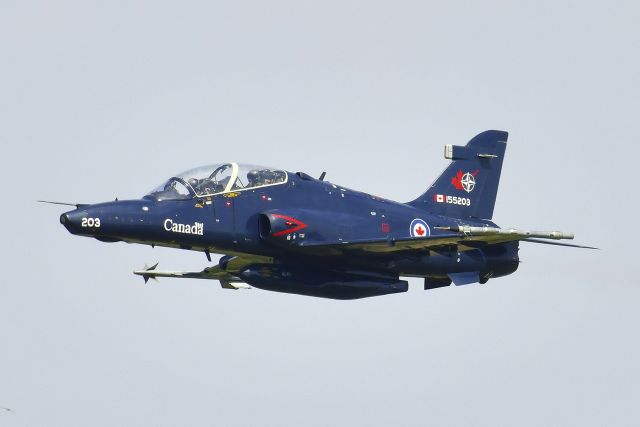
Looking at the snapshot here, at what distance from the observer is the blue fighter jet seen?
35562 mm

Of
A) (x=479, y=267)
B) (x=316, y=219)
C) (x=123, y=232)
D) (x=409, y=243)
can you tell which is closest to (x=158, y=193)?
(x=123, y=232)

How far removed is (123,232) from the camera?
1380 inches

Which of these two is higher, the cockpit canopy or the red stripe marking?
the cockpit canopy

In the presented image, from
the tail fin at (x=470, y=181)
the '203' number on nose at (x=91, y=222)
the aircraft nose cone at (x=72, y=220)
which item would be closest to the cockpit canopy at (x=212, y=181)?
the '203' number on nose at (x=91, y=222)

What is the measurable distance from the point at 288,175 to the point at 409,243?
3.65 metres

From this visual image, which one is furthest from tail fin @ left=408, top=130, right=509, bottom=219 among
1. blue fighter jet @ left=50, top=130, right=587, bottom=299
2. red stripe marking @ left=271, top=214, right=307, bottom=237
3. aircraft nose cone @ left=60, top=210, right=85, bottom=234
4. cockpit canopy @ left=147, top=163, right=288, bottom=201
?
aircraft nose cone @ left=60, top=210, right=85, bottom=234

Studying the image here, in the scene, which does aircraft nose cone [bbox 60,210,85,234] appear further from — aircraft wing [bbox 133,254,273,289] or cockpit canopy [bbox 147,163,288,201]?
aircraft wing [bbox 133,254,273,289]

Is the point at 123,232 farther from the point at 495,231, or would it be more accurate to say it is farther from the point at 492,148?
the point at 492,148

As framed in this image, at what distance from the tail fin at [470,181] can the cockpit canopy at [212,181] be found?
220 inches

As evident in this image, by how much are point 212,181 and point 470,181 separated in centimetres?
845

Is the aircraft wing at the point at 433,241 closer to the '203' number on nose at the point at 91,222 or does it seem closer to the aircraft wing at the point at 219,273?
the aircraft wing at the point at 219,273

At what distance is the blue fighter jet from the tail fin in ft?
0.78

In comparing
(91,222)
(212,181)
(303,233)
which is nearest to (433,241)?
(303,233)

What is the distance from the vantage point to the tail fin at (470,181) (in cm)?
4044
